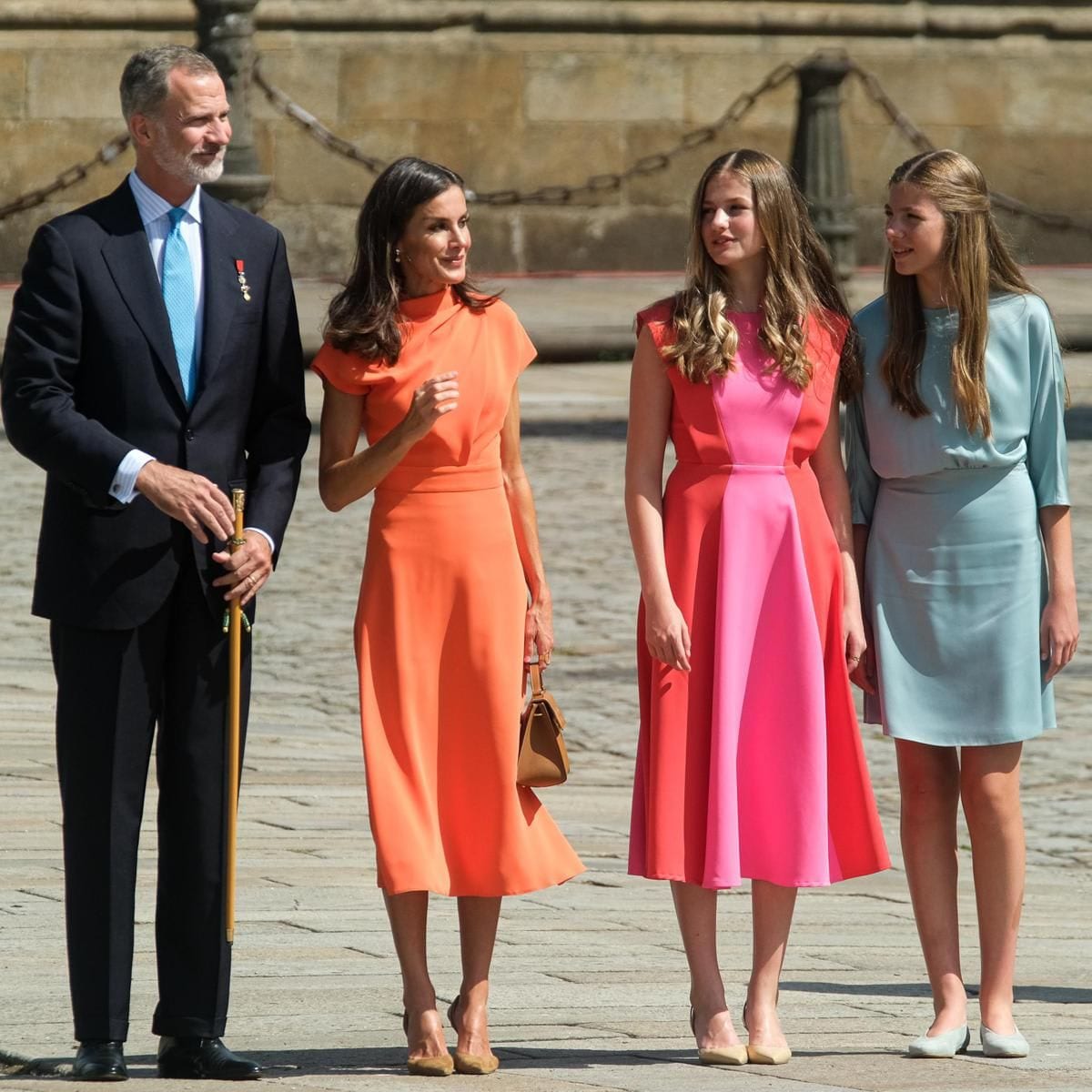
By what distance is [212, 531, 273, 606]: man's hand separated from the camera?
14.7 ft

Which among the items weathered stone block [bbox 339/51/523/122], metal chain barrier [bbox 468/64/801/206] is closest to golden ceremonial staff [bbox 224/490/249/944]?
metal chain barrier [bbox 468/64/801/206]

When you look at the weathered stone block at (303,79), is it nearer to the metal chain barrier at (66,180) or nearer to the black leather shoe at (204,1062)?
the metal chain barrier at (66,180)

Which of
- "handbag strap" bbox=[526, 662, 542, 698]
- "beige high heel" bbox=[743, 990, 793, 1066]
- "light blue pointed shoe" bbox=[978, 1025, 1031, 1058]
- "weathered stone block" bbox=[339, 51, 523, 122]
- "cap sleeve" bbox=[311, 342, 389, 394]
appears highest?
"weathered stone block" bbox=[339, 51, 523, 122]

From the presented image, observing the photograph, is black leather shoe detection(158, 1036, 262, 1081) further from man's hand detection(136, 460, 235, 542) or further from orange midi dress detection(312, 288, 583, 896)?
man's hand detection(136, 460, 235, 542)

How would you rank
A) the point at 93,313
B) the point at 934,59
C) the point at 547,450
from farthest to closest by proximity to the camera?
1. the point at 934,59
2. the point at 547,450
3. the point at 93,313

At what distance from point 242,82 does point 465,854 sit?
40.5 feet

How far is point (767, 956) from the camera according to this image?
482cm

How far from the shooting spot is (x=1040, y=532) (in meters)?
5.00

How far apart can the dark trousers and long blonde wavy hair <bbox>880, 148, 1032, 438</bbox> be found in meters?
1.44

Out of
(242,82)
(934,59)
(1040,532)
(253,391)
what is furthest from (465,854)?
(934,59)

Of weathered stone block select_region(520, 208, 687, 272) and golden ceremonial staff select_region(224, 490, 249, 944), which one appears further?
weathered stone block select_region(520, 208, 687, 272)

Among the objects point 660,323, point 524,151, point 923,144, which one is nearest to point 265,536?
point 660,323

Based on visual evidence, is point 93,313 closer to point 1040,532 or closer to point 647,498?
point 647,498

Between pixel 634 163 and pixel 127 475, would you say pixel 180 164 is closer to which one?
pixel 127 475
